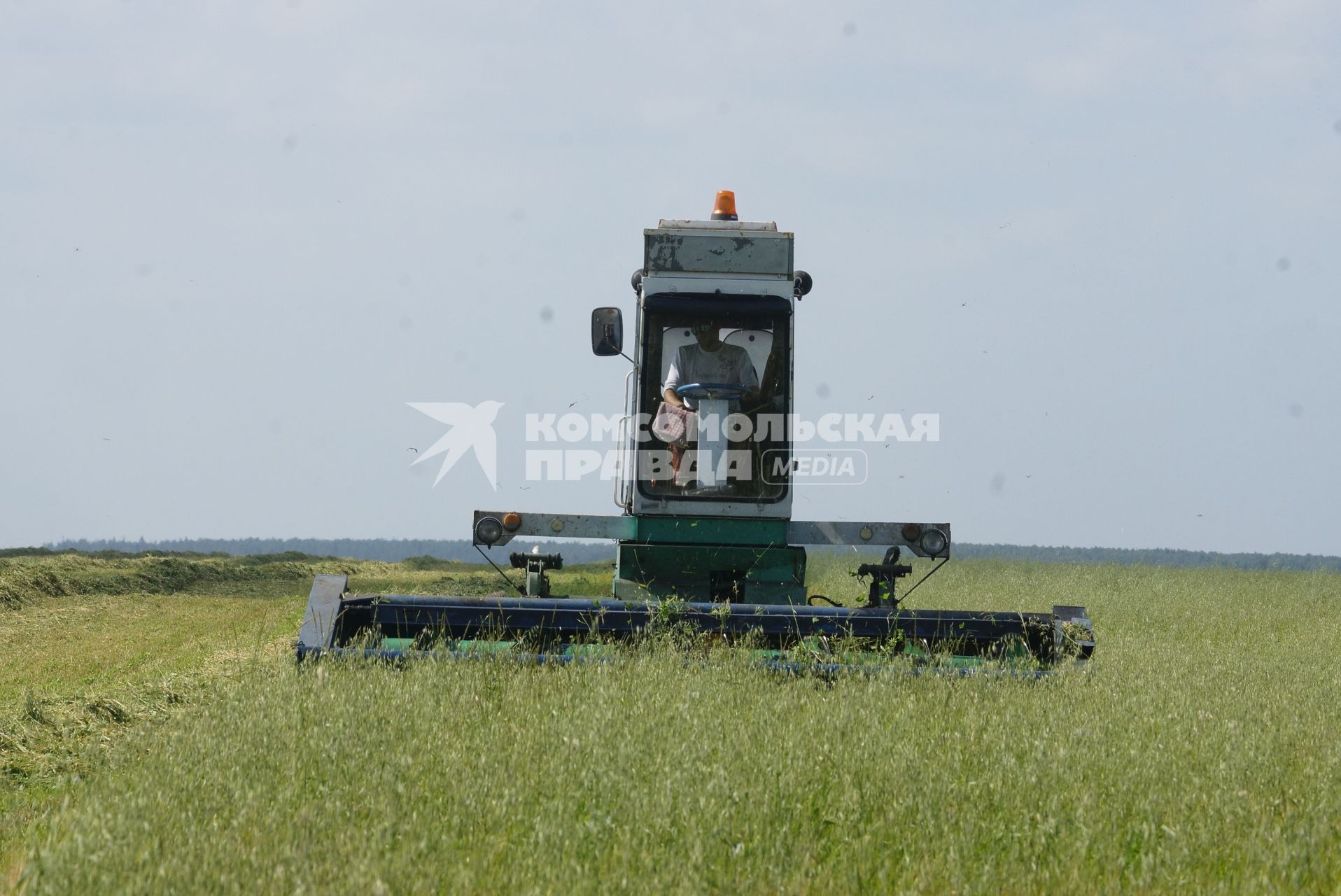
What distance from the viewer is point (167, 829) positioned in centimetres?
375

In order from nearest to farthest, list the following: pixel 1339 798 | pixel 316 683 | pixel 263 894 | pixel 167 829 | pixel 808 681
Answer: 1. pixel 263 894
2. pixel 167 829
3. pixel 1339 798
4. pixel 316 683
5. pixel 808 681

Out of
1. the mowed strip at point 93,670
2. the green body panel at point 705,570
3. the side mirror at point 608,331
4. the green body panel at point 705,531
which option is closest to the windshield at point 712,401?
the green body panel at point 705,531

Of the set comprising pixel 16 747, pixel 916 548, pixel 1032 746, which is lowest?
pixel 16 747

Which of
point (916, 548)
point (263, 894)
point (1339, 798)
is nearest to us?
point (263, 894)

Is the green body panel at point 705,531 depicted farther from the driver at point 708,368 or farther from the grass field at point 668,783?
the grass field at point 668,783

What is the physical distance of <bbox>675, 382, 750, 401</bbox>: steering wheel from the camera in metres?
8.12

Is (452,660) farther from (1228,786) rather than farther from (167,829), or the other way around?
(1228,786)

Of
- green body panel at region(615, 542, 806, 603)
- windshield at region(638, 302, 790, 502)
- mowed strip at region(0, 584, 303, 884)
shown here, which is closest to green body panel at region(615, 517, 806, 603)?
green body panel at region(615, 542, 806, 603)

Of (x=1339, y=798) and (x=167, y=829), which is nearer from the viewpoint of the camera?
(x=167, y=829)

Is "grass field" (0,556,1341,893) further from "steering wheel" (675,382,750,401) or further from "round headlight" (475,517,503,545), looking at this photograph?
"steering wheel" (675,382,750,401)

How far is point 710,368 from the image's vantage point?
825 centimetres

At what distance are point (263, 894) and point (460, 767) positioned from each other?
3.77 ft

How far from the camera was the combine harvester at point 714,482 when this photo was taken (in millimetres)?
7059

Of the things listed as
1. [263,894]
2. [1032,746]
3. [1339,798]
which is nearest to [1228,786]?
[1339,798]
